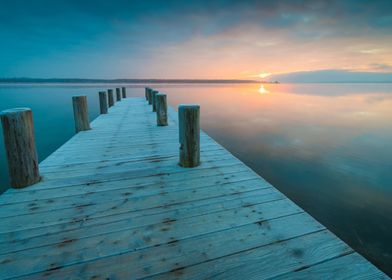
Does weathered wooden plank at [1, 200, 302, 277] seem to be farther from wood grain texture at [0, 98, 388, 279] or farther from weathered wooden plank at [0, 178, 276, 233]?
weathered wooden plank at [0, 178, 276, 233]

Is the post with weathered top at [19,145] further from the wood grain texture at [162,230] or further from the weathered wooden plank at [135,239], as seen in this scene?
the weathered wooden plank at [135,239]

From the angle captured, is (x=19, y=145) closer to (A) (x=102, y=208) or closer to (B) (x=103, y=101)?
(A) (x=102, y=208)

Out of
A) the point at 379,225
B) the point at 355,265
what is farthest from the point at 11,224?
the point at 379,225

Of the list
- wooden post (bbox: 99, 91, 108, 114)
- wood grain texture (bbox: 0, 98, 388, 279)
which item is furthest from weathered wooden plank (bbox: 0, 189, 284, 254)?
wooden post (bbox: 99, 91, 108, 114)

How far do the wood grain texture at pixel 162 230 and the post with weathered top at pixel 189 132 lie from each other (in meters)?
0.20

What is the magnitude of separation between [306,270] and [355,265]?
408mm

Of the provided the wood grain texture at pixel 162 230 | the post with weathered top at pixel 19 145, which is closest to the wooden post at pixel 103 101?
the wood grain texture at pixel 162 230

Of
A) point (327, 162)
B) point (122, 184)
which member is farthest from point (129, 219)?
point (327, 162)

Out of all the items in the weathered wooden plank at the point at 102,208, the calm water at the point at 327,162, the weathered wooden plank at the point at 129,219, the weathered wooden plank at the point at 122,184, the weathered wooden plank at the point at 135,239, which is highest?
the weathered wooden plank at the point at 122,184

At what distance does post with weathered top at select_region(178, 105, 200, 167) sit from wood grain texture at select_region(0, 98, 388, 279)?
0.20 metres

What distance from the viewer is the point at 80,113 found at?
559 cm

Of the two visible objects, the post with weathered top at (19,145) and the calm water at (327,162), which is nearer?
the post with weathered top at (19,145)

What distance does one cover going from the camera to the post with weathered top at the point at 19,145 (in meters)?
2.46

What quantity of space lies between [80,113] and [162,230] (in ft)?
16.5
